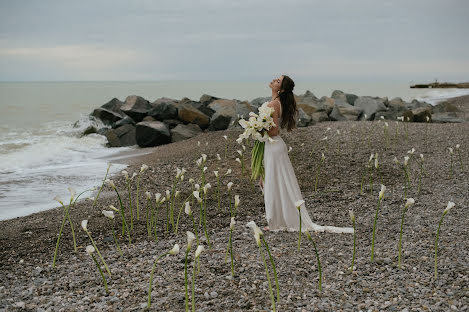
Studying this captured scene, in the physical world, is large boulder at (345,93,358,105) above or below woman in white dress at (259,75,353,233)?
above

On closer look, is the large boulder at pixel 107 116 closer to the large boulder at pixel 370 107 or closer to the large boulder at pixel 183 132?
the large boulder at pixel 183 132

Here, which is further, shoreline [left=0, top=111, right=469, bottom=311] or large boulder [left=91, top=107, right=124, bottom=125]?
large boulder [left=91, top=107, right=124, bottom=125]

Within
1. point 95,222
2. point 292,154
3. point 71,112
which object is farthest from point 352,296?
point 71,112

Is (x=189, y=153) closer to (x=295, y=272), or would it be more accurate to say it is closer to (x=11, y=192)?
(x=11, y=192)

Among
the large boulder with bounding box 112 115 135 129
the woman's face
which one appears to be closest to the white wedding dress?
the woman's face

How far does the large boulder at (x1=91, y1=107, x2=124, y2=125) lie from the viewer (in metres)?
22.8

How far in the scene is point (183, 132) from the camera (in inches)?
725

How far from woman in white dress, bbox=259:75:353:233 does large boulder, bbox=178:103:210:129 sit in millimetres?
13210

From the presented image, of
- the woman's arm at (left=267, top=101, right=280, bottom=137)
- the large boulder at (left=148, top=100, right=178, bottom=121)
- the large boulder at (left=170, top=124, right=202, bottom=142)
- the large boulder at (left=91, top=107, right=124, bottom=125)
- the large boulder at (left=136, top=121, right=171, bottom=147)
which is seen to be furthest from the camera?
the large boulder at (left=91, top=107, right=124, bottom=125)

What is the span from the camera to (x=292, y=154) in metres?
12.6

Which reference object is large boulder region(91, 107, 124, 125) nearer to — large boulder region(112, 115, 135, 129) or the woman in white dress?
large boulder region(112, 115, 135, 129)

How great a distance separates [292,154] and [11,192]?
7.16 metres

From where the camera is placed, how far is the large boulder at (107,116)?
22.8 meters

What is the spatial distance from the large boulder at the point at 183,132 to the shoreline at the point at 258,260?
302 inches
